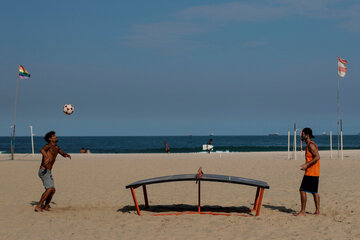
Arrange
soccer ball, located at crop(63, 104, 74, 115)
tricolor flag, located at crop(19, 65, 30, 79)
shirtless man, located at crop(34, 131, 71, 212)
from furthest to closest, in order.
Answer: tricolor flag, located at crop(19, 65, 30, 79)
soccer ball, located at crop(63, 104, 74, 115)
shirtless man, located at crop(34, 131, 71, 212)

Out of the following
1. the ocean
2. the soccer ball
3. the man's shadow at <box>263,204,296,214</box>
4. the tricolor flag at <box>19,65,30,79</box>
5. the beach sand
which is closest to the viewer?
the beach sand

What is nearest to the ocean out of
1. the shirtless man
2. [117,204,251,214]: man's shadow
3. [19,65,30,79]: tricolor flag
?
[19,65,30,79]: tricolor flag

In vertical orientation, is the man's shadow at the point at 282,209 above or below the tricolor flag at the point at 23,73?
below

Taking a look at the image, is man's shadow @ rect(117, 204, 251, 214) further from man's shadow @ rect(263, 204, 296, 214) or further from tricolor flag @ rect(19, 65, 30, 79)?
tricolor flag @ rect(19, 65, 30, 79)

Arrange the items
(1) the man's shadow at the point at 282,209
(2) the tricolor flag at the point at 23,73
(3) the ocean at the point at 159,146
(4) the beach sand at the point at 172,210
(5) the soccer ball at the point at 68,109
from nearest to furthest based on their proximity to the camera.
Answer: (4) the beach sand at the point at 172,210
(1) the man's shadow at the point at 282,209
(5) the soccer ball at the point at 68,109
(2) the tricolor flag at the point at 23,73
(3) the ocean at the point at 159,146

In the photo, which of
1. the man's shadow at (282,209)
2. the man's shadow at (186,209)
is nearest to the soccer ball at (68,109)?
the man's shadow at (186,209)

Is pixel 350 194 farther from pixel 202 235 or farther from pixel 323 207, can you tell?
pixel 202 235

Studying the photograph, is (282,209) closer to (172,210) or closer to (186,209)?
(186,209)

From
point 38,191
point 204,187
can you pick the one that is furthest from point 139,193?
point 38,191

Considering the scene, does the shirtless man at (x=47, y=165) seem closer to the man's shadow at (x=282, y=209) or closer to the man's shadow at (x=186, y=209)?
the man's shadow at (x=186, y=209)

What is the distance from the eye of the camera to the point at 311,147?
317 inches

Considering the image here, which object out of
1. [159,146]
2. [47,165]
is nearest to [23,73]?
[47,165]

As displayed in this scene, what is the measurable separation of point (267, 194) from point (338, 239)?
468 cm

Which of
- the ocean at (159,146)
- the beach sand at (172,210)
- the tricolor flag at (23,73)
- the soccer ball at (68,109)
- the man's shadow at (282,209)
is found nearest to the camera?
the beach sand at (172,210)
